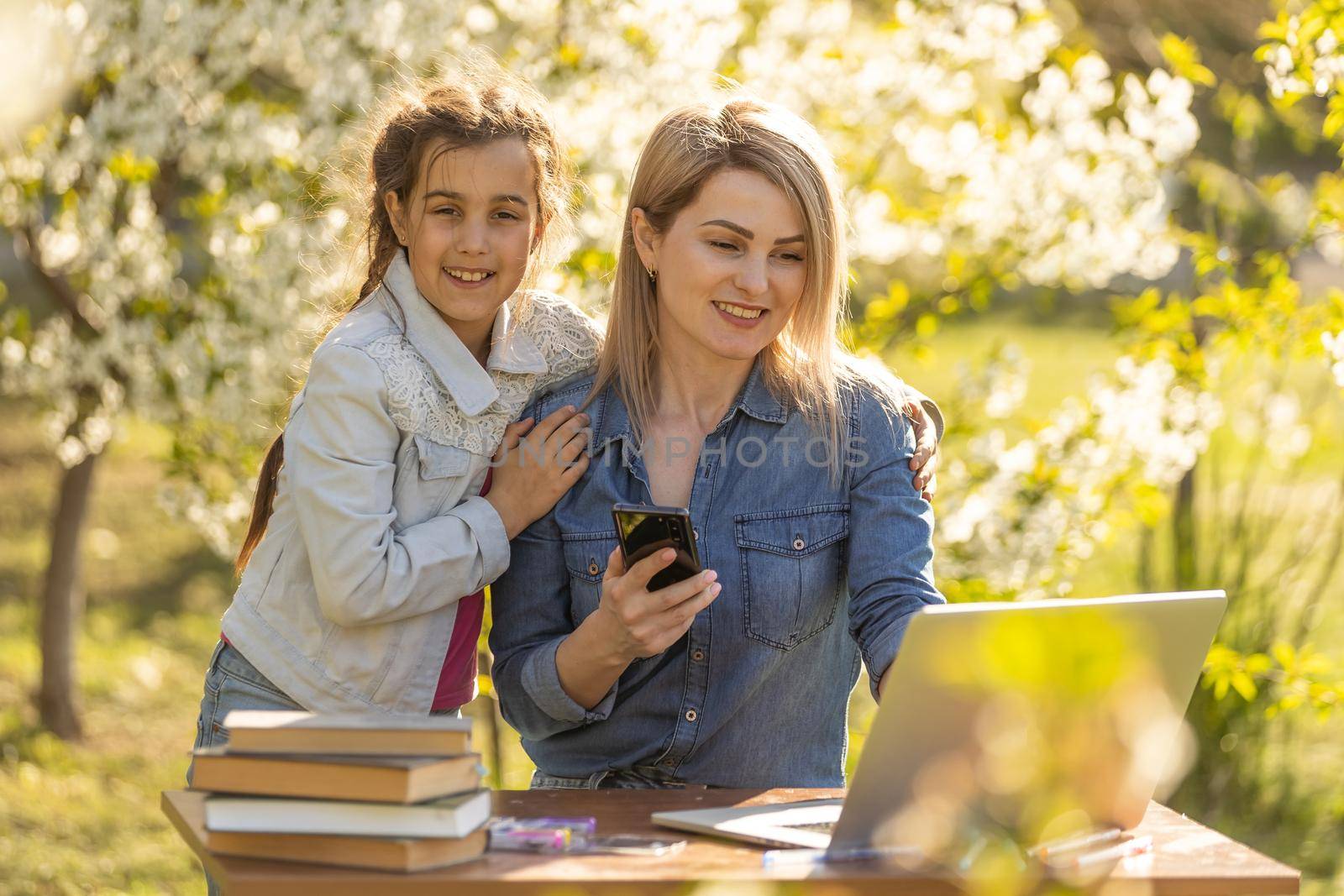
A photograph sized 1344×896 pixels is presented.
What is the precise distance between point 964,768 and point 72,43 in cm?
362

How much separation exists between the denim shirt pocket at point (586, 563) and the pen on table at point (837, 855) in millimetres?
786

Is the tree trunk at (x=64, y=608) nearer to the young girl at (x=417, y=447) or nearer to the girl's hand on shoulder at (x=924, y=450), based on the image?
the young girl at (x=417, y=447)

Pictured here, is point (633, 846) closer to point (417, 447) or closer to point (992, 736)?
point (992, 736)

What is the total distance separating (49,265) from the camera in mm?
4945

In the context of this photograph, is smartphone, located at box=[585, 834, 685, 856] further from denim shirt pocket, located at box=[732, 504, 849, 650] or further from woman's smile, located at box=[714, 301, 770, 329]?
woman's smile, located at box=[714, 301, 770, 329]

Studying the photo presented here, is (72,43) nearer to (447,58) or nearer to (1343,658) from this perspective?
(447,58)

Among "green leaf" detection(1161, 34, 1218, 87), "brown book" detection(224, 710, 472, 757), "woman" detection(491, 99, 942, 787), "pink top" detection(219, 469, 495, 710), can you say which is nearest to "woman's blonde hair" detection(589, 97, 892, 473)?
"woman" detection(491, 99, 942, 787)

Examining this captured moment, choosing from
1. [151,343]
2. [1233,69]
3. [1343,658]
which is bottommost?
[1343,658]

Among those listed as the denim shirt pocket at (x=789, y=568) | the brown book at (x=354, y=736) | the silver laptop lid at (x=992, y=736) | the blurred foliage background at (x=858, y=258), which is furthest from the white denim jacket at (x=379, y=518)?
the silver laptop lid at (x=992, y=736)

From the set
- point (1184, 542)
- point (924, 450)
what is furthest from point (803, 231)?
point (1184, 542)

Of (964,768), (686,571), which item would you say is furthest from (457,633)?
(964,768)

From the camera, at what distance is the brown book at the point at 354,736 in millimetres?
1721

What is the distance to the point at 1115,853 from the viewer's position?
6.16ft

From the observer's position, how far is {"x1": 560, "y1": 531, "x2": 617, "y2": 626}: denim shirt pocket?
253cm
